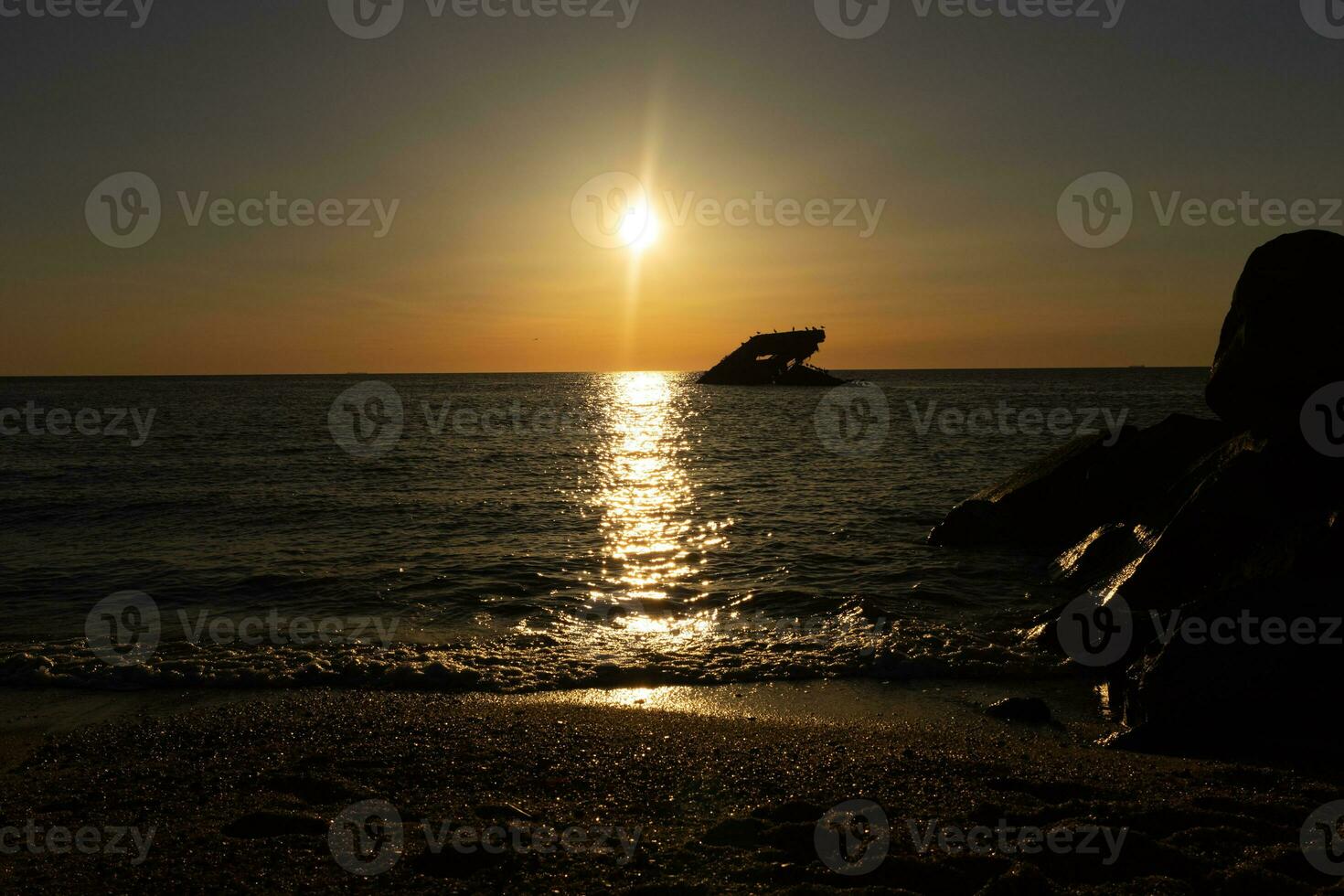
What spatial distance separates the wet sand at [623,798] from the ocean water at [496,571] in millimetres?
1276

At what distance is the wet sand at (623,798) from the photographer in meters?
4.62

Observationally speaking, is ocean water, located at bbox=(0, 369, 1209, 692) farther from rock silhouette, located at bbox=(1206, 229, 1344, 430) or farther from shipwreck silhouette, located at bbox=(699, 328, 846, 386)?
shipwreck silhouette, located at bbox=(699, 328, 846, 386)

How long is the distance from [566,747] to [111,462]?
2950 cm

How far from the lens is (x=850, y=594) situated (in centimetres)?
1216

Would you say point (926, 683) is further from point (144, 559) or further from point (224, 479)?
point (224, 479)

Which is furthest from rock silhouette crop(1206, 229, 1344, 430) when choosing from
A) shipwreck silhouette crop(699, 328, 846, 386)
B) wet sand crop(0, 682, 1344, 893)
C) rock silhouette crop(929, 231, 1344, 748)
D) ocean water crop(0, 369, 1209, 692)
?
shipwreck silhouette crop(699, 328, 846, 386)

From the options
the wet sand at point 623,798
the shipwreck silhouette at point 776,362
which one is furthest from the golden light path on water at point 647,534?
the shipwreck silhouette at point 776,362

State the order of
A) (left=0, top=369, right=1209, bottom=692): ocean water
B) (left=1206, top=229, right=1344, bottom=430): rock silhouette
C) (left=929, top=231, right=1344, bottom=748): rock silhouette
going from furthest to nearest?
(left=0, top=369, right=1209, bottom=692): ocean water < (left=1206, top=229, right=1344, bottom=430): rock silhouette < (left=929, top=231, right=1344, bottom=748): rock silhouette

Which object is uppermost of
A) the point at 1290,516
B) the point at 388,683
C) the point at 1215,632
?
the point at 1290,516

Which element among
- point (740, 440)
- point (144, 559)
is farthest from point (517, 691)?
point (740, 440)

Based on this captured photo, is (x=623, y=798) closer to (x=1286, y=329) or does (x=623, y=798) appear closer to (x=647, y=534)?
(x=1286, y=329)

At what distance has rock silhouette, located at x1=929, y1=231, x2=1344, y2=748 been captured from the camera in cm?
656

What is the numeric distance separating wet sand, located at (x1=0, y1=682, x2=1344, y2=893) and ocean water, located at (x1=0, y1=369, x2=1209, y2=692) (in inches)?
50.2

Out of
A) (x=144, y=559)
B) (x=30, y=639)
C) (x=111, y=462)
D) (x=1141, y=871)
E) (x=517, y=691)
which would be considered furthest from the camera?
(x=111, y=462)
